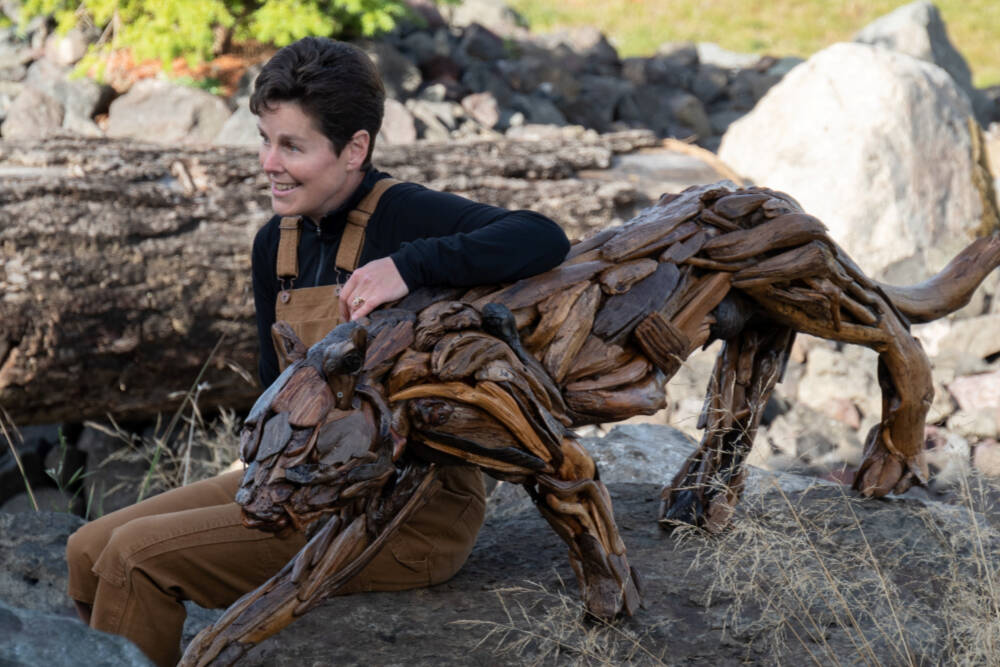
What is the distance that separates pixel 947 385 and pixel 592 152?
2.53 meters

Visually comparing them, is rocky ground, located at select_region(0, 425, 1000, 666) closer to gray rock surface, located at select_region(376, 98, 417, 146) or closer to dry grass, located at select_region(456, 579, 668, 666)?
dry grass, located at select_region(456, 579, 668, 666)

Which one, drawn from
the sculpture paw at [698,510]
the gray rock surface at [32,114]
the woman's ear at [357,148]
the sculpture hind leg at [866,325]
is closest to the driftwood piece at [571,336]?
the sculpture hind leg at [866,325]

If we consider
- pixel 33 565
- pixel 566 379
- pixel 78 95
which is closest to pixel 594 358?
pixel 566 379

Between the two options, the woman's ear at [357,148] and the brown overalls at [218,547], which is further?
the woman's ear at [357,148]

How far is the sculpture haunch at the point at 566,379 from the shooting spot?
2596 millimetres

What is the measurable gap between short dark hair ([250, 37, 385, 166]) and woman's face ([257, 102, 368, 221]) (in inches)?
0.9

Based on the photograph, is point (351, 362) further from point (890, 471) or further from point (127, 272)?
point (127, 272)

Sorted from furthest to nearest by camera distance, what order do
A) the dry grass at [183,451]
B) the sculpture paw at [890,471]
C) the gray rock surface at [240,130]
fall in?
the gray rock surface at [240,130] → the dry grass at [183,451] → the sculpture paw at [890,471]

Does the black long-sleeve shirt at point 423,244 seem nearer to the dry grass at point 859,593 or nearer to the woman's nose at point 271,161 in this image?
the woman's nose at point 271,161

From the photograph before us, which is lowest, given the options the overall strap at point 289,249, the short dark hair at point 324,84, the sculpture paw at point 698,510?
the sculpture paw at point 698,510

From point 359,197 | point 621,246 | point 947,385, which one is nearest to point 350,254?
point 359,197

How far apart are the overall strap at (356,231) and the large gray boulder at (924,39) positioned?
362 inches

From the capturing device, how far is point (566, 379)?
3.07 metres

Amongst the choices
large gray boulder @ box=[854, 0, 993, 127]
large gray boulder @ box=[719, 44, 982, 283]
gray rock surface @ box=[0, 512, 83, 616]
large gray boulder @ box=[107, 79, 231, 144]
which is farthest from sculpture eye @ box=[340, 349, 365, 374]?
large gray boulder @ box=[854, 0, 993, 127]
